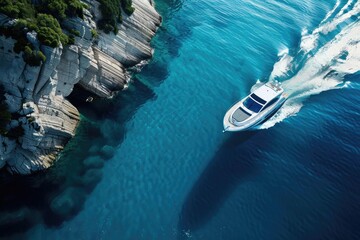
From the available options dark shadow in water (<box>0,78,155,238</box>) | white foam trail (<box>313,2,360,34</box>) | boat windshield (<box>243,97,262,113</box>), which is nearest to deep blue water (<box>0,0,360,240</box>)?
dark shadow in water (<box>0,78,155,238</box>)

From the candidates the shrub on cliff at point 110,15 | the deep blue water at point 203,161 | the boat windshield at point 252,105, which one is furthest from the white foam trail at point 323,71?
the shrub on cliff at point 110,15

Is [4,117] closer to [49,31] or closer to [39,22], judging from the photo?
[49,31]

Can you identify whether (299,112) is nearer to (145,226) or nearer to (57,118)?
(145,226)

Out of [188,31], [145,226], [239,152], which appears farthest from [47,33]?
[188,31]

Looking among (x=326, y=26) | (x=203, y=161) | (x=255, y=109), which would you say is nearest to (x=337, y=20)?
(x=326, y=26)

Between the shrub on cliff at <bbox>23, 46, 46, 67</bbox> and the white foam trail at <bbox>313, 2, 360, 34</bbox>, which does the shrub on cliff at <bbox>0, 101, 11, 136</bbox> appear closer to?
the shrub on cliff at <bbox>23, 46, 46, 67</bbox>

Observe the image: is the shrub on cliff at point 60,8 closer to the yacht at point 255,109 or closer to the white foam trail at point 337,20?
the yacht at point 255,109
